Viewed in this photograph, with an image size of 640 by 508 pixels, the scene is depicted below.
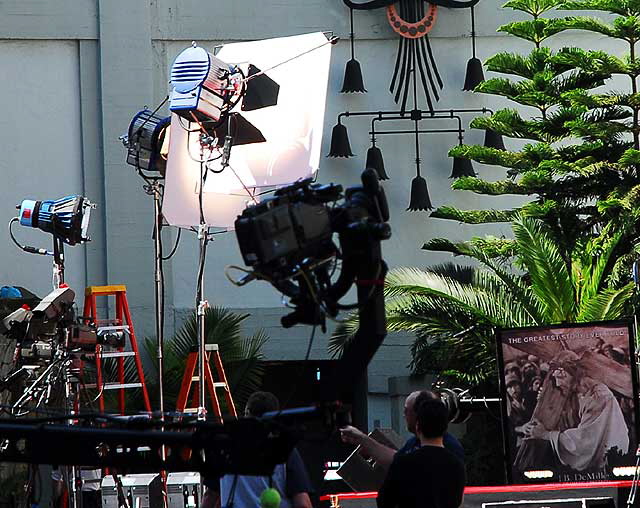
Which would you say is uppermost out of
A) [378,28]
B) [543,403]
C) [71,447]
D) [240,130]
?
[378,28]

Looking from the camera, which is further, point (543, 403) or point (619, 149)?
point (619, 149)

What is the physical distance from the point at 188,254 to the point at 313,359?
5.85 feet

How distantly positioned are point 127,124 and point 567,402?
578 centimetres

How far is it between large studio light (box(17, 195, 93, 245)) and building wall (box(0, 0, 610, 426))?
17.7ft

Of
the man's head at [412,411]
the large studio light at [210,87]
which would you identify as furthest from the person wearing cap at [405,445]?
the large studio light at [210,87]

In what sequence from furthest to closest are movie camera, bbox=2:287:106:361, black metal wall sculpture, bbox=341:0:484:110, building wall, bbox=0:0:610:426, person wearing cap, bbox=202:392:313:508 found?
black metal wall sculpture, bbox=341:0:484:110 < building wall, bbox=0:0:610:426 < movie camera, bbox=2:287:106:361 < person wearing cap, bbox=202:392:313:508

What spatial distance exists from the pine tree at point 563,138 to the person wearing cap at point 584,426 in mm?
2265

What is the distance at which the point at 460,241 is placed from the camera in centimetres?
1414

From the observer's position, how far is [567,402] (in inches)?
418

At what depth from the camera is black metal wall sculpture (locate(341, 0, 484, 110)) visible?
553 inches

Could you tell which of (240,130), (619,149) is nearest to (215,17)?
(619,149)

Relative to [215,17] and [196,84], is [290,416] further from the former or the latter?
[215,17]

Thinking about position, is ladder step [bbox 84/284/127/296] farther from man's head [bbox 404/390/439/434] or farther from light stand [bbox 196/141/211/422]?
man's head [bbox 404/390/439/434]

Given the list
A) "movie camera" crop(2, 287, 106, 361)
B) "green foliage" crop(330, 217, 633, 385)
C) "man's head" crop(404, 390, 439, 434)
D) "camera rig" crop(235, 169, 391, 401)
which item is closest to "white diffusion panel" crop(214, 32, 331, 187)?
"movie camera" crop(2, 287, 106, 361)
